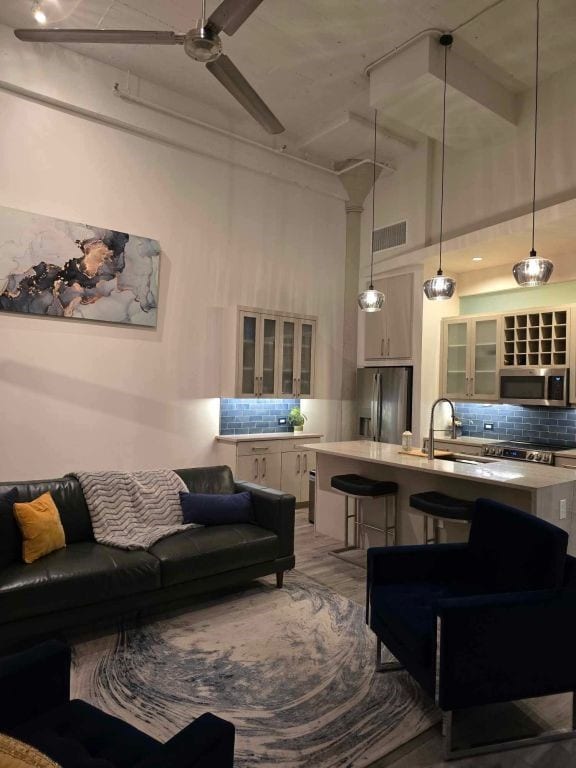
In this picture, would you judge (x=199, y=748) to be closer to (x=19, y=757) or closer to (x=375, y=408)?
(x=19, y=757)

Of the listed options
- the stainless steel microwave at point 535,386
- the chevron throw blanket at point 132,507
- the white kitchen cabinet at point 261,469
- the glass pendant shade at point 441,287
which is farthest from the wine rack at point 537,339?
the chevron throw blanket at point 132,507

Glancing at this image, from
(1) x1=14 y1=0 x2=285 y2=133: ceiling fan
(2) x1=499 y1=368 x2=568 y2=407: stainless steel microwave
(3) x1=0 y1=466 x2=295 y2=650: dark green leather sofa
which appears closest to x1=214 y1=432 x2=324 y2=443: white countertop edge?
(3) x1=0 y1=466 x2=295 y2=650: dark green leather sofa

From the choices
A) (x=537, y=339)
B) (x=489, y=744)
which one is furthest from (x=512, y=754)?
(x=537, y=339)

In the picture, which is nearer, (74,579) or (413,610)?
(413,610)

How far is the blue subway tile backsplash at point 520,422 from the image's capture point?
17.7 ft

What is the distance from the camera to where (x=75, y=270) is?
4.78 metres

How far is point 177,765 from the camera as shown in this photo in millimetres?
1293

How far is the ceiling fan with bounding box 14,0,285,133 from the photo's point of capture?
2264 mm

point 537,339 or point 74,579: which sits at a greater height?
point 537,339

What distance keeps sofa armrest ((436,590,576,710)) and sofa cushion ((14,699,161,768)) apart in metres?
1.18

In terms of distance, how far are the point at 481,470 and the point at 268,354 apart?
3.14m

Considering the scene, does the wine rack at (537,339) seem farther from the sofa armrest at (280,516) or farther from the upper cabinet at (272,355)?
the sofa armrest at (280,516)

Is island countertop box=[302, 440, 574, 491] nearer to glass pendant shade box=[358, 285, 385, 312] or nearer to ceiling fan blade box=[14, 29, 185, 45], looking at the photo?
glass pendant shade box=[358, 285, 385, 312]

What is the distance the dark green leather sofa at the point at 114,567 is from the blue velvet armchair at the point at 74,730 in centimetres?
100
